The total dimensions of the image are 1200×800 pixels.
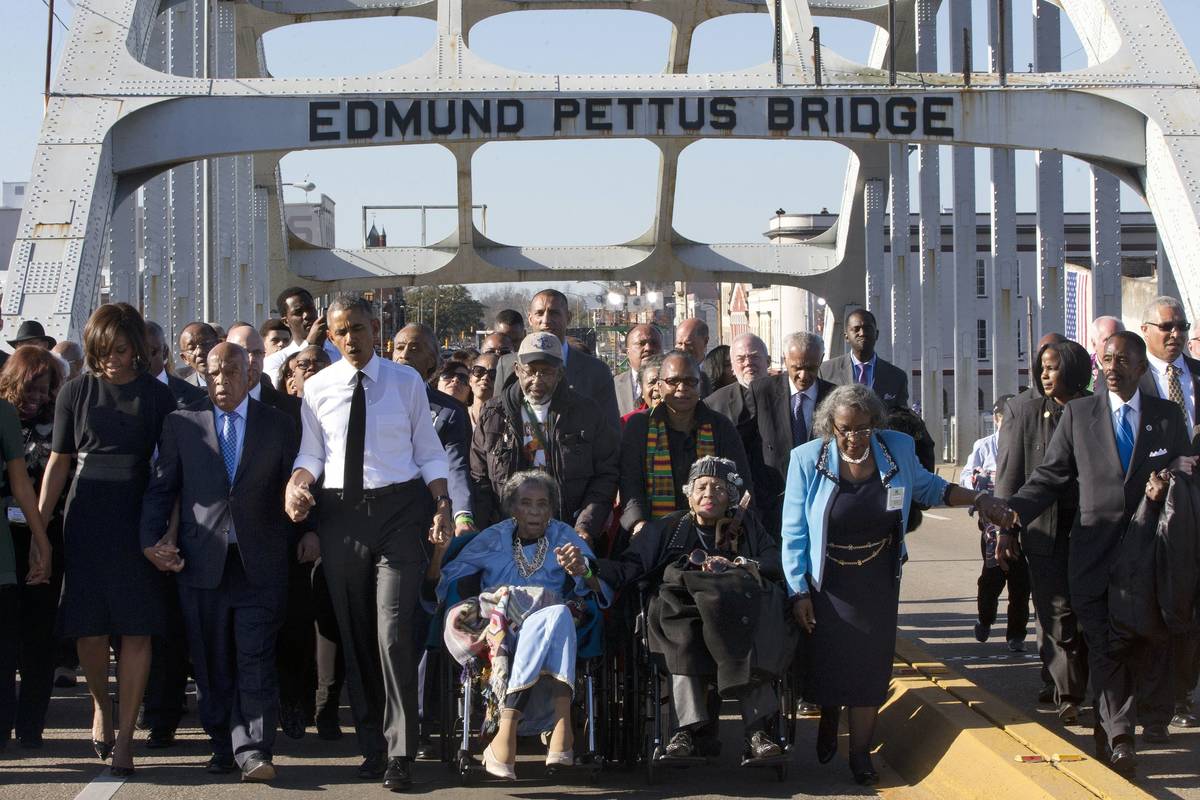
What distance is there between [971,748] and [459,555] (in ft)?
7.61

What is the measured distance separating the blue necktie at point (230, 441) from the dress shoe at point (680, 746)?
221cm

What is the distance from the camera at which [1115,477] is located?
24.0 feet

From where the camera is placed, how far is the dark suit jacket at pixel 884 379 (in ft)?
32.6

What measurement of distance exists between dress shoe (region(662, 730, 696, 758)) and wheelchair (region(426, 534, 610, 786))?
32cm

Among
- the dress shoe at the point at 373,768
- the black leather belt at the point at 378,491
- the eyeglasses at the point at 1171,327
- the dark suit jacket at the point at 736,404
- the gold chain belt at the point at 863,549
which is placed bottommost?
the dress shoe at the point at 373,768

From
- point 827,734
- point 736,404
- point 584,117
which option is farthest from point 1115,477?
point 584,117

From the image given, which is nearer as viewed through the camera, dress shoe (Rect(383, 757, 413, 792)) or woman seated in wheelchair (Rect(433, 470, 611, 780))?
woman seated in wheelchair (Rect(433, 470, 611, 780))

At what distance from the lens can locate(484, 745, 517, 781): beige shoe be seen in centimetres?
659

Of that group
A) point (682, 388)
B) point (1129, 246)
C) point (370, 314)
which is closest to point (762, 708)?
point (682, 388)

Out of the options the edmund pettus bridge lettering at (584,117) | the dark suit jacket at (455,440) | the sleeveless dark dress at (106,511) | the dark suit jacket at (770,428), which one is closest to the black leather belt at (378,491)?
the dark suit jacket at (455,440)

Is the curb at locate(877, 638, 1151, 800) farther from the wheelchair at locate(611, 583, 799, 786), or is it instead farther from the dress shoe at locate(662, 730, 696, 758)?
the dress shoe at locate(662, 730, 696, 758)

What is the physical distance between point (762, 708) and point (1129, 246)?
196ft

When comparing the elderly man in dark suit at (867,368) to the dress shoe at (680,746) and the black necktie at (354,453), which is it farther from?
the black necktie at (354,453)

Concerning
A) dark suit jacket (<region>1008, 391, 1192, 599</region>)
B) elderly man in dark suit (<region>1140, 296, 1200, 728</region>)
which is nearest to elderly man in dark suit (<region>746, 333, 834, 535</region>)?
elderly man in dark suit (<region>1140, 296, 1200, 728</region>)
